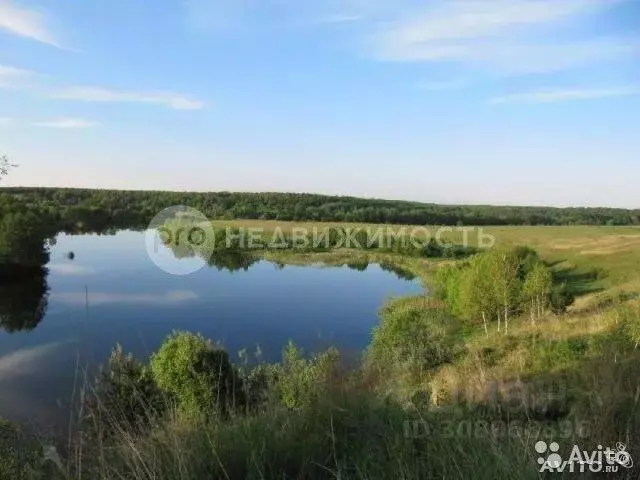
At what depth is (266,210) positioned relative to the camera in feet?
409

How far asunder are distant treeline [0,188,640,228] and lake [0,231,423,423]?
134 ft

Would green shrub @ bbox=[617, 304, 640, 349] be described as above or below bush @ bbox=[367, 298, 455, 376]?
above

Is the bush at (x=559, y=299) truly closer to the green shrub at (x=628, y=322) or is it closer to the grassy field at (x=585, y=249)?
the grassy field at (x=585, y=249)

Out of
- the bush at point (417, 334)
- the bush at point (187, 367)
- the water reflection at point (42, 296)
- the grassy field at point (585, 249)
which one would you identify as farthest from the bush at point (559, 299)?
the water reflection at point (42, 296)

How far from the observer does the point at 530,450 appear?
2.89 metres

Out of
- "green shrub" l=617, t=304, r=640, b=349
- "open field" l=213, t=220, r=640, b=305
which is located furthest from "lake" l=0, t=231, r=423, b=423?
"open field" l=213, t=220, r=640, b=305

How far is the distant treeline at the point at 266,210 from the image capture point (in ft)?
372

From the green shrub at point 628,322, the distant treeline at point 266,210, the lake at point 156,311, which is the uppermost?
the distant treeline at point 266,210

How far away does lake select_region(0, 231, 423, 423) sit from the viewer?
29.1 m

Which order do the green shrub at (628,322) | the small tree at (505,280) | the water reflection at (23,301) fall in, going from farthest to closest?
the water reflection at (23,301)
the small tree at (505,280)
the green shrub at (628,322)

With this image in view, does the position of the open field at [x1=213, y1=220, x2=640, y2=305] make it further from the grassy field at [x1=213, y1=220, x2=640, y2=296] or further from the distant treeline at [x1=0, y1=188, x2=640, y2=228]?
the distant treeline at [x1=0, y1=188, x2=640, y2=228]

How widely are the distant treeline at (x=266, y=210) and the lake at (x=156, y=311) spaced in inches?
1603

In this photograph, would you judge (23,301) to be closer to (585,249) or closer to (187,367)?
(187,367)

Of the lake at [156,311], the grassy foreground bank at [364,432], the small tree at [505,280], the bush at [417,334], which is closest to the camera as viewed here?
the grassy foreground bank at [364,432]
